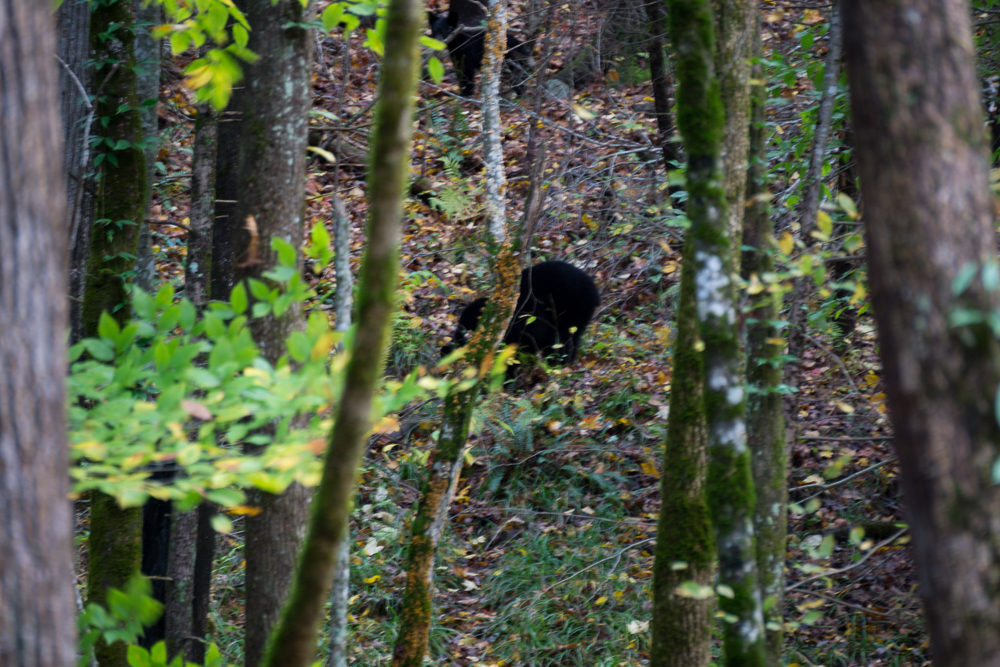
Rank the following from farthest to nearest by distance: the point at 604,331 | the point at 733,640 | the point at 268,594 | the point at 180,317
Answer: the point at 604,331 < the point at 268,594 < the point at 733,640 < the point at 180,317

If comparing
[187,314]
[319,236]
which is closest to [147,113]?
[319,236]

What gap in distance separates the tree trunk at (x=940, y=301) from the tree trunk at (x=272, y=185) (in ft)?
8.67

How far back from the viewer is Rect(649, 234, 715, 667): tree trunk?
346cm

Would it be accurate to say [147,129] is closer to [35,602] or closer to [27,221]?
[27,221]

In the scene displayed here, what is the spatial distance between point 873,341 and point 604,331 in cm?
304

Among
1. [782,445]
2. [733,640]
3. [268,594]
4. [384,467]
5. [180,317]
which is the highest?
[180,317]

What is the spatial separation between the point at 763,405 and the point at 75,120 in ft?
16.4

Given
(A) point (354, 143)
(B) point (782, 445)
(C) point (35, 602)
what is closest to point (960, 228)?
(B) point (782, 445)

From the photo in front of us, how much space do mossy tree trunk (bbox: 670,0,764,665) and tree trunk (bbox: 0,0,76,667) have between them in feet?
6.63

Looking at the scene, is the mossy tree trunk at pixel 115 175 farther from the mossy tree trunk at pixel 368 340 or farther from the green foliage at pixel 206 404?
the mossy tree trunk at pixel 368 340

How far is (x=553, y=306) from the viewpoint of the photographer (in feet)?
27.1

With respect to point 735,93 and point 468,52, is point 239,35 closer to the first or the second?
point 735,93

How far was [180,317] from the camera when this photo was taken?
2340 mm

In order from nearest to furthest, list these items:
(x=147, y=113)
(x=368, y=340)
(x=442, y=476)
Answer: (x=368, y=340)
(x=442, y=476)
(x=147, y=113)
